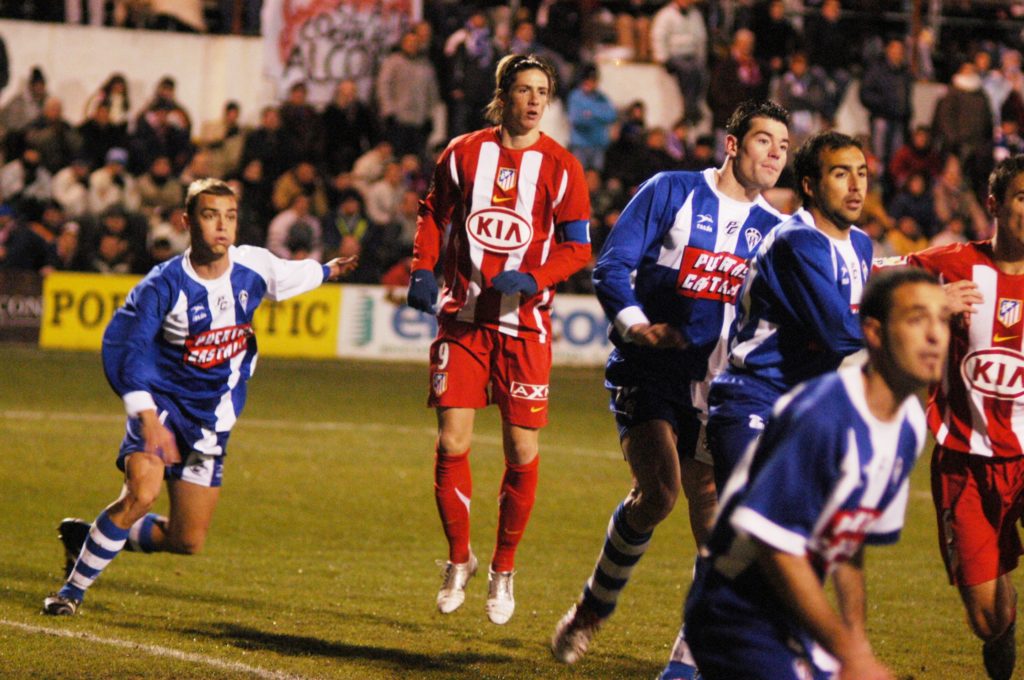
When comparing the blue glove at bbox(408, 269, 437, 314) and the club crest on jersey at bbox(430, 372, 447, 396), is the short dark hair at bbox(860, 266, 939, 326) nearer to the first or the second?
the blue glove at bbox(408, 269, 437, 314)

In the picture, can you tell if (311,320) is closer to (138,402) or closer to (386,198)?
(386,198)

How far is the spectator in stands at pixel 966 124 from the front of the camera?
22016mm

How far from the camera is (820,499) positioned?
3.74 m

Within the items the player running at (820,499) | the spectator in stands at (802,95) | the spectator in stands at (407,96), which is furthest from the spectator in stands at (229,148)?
the player running at (820,499)

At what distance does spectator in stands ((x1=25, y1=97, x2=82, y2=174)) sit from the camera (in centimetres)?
1962

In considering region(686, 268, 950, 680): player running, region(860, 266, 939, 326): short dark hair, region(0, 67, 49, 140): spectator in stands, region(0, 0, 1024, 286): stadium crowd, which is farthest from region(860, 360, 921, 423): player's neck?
region(0, 67, 49, 140): spectator in stands

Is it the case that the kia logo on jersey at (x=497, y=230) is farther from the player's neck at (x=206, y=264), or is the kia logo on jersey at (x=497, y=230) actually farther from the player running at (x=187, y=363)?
the player's neck at (x=206, y=264)

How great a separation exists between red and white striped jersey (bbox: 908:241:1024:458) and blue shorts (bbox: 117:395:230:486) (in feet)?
10.9

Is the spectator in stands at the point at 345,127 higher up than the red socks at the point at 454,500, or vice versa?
the spectator in stands at the point at 345,127

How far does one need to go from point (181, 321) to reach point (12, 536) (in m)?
3.04

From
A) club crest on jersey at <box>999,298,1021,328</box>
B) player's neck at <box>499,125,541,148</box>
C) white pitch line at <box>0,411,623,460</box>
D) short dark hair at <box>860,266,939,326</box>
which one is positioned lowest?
white pitch line at <box>0,411,623,460</box>

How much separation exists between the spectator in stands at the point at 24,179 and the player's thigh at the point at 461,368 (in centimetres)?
1367

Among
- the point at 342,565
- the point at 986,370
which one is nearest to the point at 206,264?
the point at 342,565

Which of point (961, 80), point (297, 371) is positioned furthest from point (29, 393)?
point (961, 80)
